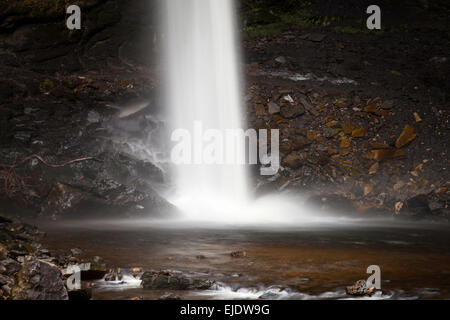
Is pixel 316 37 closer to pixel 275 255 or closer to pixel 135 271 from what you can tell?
pixel 275 255

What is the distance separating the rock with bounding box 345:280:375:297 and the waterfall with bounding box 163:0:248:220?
401 inches

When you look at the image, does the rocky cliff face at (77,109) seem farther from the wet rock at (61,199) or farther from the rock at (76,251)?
the rock at (76,251)

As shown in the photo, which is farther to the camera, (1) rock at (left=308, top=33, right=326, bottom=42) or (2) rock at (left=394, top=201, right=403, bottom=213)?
(1) rock at (left=308, top=33, right=326, bottom=42)

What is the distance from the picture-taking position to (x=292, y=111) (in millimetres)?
21344

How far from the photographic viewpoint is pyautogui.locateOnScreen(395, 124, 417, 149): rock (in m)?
20.2

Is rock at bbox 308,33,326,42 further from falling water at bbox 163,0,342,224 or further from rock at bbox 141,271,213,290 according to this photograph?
rock at bbox 141,271,213,290

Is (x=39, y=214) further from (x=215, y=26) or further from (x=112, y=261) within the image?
(x=215, y=26)

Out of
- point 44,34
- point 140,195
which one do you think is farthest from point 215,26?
point 140,195

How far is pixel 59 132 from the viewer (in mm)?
18812

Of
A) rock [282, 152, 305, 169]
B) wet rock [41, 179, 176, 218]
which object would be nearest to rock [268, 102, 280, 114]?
rock [282, 152, 305, 169]

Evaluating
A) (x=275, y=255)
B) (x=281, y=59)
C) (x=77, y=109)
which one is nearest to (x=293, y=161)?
(x=281, y=59)

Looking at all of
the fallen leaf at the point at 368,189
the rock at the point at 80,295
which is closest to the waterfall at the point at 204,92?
the fallen leaf at the point at 368,189

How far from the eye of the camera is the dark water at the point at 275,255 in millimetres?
6496

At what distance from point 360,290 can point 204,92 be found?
1818 centimetres
